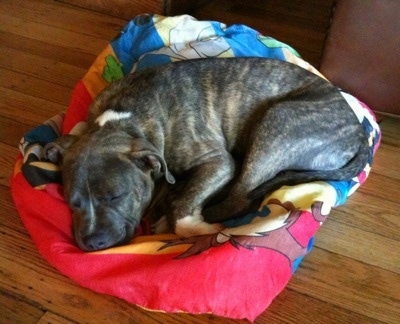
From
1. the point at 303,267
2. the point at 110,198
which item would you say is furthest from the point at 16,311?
the point at 303,267

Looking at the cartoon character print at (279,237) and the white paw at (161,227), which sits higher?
the cartoon character print at (279,237)

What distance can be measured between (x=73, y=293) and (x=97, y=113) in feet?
3.00

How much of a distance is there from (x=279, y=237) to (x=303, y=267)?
334mm

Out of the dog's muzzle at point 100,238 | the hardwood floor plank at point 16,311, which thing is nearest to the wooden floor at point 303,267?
the hardwood floor plank at point 16,311

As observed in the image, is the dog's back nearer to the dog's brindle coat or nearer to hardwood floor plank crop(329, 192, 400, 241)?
the dog's brindle coat

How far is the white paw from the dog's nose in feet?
1.20

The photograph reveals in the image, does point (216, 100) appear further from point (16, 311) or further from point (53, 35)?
point (53, 35)

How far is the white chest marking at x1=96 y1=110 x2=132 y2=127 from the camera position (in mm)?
2445

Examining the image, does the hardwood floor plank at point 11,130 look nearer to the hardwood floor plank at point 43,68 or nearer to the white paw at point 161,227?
the hardwood floor plank at point 43,68

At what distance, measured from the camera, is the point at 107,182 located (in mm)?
2166

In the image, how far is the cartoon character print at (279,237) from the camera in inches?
82.8

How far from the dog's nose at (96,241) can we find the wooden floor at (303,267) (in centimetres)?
23

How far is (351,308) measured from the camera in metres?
2.20

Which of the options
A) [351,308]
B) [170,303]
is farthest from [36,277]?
[351,308]
